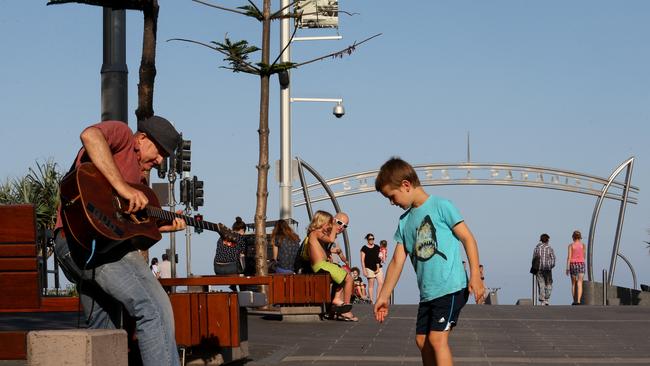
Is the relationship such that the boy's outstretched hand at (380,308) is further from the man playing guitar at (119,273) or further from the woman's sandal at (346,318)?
the woman's sandal at (346,318)

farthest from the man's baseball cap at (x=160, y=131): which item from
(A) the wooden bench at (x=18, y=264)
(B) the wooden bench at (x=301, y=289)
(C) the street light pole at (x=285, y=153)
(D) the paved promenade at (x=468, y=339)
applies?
(C) the street light pole at (x=285, y=153)

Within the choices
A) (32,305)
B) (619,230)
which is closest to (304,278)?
(32,305)

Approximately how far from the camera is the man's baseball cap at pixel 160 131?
7.02 meters

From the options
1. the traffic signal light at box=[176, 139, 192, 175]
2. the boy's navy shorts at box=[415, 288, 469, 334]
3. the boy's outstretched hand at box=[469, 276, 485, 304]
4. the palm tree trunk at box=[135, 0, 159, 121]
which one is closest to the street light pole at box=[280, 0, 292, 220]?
the traffic signal light at box=[176, 139, 192, 175]

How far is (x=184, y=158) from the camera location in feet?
99.9

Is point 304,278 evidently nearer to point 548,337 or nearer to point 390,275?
point 548,337

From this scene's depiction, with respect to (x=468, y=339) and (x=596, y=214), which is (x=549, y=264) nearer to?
(x=596, y=214)

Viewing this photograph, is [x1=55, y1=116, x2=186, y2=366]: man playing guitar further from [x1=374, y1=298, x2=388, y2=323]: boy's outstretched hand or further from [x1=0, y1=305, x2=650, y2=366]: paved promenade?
[x1=0, y1=305, x2=650, y2=366]: paved promenade

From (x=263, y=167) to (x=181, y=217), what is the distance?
13121 millimetres

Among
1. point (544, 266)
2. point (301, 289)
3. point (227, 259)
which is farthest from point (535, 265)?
point (301, 289)

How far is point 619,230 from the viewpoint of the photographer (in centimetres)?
4431

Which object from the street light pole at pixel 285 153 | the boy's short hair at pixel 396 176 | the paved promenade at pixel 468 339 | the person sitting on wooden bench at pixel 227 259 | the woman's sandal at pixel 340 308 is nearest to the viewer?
the boy's short hair at pixel 396 176

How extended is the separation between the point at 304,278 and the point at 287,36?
1002 cm

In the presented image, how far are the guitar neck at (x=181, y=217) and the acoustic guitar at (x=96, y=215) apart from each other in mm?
161
